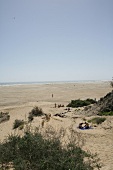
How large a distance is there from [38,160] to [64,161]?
92 cm

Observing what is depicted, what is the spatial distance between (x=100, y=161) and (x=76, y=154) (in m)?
1.78

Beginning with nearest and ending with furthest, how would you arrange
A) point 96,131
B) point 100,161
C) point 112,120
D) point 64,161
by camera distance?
point 64,161 → point 100,161 → point 96,131 → point 112,120

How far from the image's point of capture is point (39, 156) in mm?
6730

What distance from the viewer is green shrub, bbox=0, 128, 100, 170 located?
20.2ft

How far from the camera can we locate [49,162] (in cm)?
619

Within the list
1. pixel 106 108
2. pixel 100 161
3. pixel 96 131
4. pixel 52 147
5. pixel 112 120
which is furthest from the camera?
pixel 106 108

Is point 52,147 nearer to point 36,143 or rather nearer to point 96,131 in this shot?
point 36,143

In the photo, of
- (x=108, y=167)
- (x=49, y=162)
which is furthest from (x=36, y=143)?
(x=108, y=167)

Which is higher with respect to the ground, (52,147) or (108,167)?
(52,147)

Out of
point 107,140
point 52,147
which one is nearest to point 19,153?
point 52,147

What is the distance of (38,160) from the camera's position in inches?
260

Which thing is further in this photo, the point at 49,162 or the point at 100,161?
the point at 100,161

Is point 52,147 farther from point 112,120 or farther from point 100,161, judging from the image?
point 112,120

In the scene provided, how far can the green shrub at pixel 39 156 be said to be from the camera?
615 centimetres
